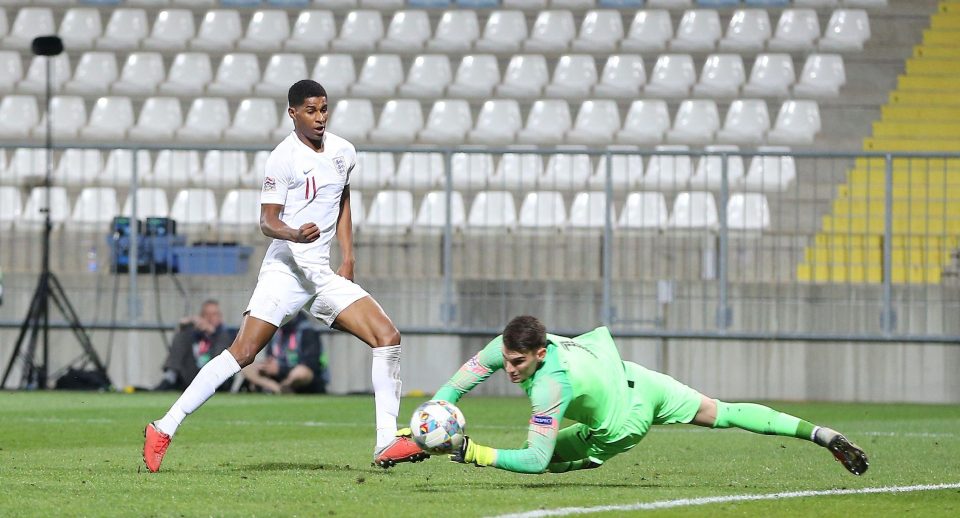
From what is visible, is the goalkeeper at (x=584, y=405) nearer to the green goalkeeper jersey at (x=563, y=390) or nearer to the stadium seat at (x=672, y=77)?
the green goalkeeper jersey at (x=563, y=390)

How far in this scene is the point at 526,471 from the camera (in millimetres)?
6602

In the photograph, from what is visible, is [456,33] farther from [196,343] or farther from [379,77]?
[196,343]

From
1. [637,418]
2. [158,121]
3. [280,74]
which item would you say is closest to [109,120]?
[158,121]

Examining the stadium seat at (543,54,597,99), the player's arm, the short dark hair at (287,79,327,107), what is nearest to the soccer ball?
the player's arm

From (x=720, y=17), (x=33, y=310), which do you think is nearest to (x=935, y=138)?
(x=720, y=17)

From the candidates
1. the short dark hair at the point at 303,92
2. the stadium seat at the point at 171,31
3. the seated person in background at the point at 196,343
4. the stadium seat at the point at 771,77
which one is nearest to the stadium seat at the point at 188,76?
the stadium seat at the point at 171,31

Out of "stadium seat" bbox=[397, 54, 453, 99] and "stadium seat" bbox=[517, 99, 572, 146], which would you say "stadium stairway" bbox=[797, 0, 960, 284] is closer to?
"stadium seat" bbox=[517, 99, 572, 146]

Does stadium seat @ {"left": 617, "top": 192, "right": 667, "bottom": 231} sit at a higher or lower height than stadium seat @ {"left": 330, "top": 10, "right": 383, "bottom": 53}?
lower

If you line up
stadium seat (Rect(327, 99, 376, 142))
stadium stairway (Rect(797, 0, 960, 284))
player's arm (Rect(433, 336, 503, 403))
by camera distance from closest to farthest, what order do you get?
player's arm (Rect(433, 336, 503, 403)), stadium stairway (Rect(797, 0, 960, 284)), stadium seat (Rect(327, 99, 376, 142))

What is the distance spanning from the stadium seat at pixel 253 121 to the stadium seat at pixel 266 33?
154 cm

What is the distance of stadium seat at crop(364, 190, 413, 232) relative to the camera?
16.9 m

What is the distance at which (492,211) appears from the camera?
16266 millimetres

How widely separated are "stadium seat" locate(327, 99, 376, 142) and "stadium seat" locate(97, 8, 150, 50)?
3.68m

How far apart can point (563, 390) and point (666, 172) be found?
975 cm
